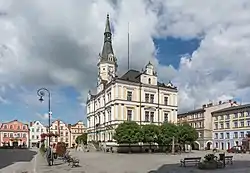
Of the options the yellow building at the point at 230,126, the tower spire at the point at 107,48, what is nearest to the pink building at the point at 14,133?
the tower spire at the point at 107,48

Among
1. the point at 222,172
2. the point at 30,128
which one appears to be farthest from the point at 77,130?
the point at 222,172

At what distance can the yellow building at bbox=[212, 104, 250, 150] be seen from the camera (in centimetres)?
8000

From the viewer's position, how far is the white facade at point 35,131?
13525cm

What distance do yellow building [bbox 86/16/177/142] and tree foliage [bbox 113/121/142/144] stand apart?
902 centimetres

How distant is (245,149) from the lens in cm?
6812

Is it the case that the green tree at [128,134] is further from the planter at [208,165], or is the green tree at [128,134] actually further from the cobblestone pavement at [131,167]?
the planter at [208,165]

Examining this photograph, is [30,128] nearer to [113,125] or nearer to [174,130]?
[113,125]

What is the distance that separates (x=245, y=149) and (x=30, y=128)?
305 ft

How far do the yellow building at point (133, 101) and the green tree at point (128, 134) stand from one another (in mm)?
9016

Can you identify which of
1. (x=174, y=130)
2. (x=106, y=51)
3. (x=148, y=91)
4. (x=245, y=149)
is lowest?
(x=245, y=149)

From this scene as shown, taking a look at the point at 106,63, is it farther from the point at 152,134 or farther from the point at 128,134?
the point at 128,134

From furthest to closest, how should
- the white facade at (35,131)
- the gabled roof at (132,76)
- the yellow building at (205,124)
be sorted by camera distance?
1. the white facade at (35,131)
2. the yellow building at (205,124)
3. the gabled roof at (132,76)

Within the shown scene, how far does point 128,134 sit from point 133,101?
13384 millimetres

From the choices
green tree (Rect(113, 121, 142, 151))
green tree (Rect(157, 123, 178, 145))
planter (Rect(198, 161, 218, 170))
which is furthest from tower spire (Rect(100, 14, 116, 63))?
planter (Rect(198, 161, 218, 170))
